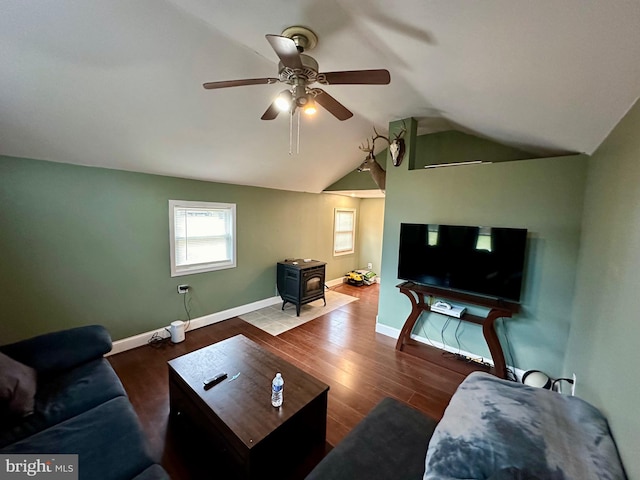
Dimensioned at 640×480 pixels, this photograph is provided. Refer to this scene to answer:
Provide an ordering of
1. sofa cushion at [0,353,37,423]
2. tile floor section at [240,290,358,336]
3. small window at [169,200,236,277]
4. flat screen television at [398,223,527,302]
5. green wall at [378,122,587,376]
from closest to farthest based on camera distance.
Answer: sofa cushion at [0,353,37,423] → green wall at [378,122,587,376] → flat screen television at [398,223,527,302] → small window at [169,200,236,277] → tile floor section at [240,290,358,336]

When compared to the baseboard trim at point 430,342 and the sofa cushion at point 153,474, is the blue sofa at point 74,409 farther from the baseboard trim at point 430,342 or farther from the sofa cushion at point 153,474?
the baseboard trim at point 430,342

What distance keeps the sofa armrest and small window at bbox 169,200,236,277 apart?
1.50 m

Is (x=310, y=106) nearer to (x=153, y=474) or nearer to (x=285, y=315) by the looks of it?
(x=153, y=474)

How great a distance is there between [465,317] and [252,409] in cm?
237

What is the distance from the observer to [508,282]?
2.51 meters

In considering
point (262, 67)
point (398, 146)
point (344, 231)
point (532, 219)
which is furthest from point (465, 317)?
point (344, 231)

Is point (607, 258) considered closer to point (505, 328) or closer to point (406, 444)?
point (505, 328)

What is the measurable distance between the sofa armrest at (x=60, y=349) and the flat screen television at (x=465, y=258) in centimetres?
309

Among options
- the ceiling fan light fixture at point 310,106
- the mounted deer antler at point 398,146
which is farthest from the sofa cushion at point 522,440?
the mounted deer antler at point 398,146

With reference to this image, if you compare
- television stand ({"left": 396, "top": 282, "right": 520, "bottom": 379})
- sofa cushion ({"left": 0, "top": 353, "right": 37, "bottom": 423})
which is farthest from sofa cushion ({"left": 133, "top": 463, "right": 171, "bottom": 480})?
television stand ({"left": 396, "top": 282, "right": 520, "bottom": 379})

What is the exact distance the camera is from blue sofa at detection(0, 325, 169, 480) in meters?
1.20

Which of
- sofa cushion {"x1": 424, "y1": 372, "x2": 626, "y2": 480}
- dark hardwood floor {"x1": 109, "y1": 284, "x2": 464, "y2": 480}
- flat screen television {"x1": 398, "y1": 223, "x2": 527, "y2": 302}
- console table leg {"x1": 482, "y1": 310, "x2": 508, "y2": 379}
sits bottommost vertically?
dark hardwood floor {"x1": 109, "y1": 284, "x2": 464, "y2": 480}

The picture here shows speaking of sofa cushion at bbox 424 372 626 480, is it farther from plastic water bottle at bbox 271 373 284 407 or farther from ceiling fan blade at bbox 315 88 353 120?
ceiling fan blade at bbox 315 88 353 120

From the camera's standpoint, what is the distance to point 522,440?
0.96 m
